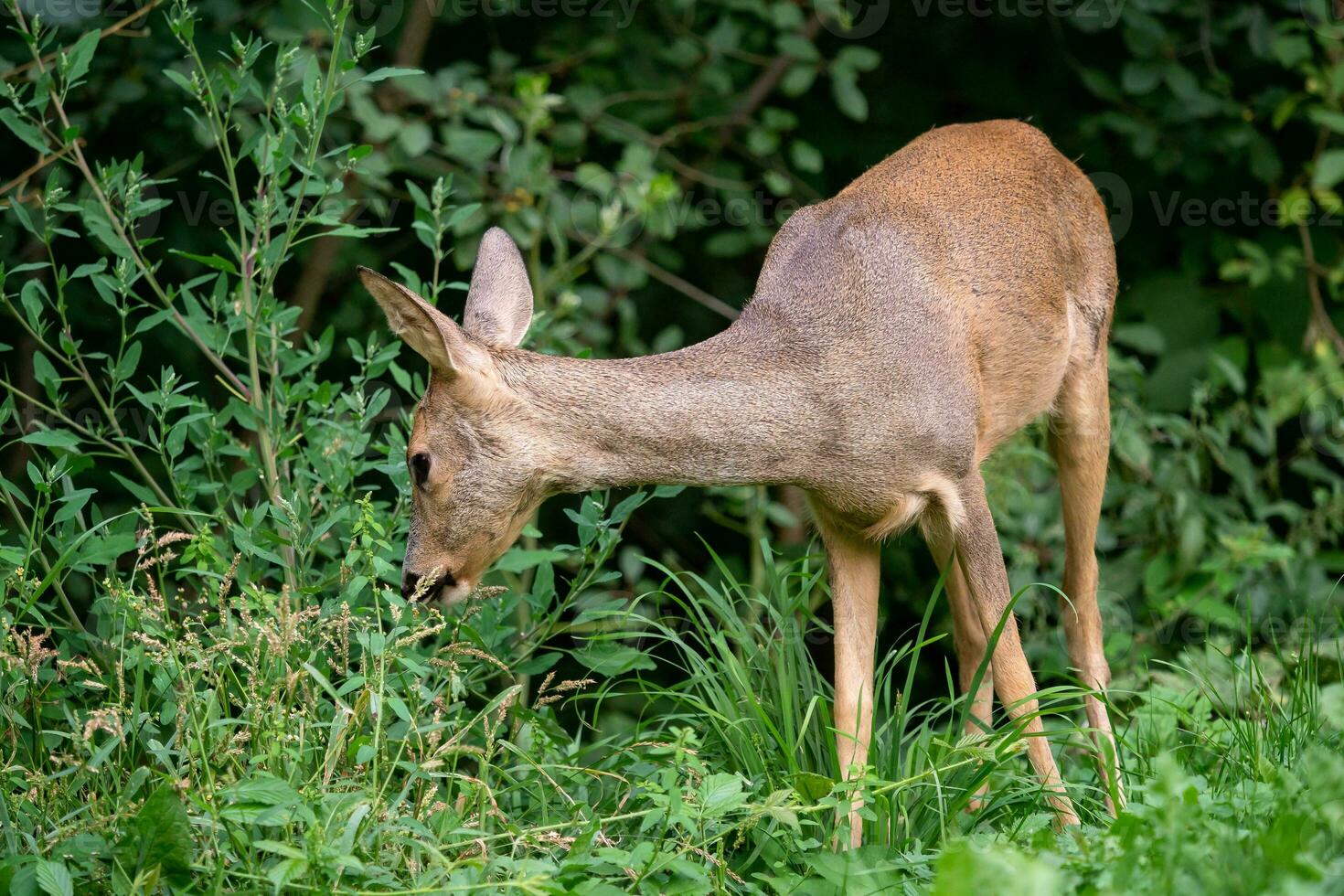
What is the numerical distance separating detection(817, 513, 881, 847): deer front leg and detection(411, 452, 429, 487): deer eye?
3.56 ft

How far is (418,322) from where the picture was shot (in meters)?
3.63

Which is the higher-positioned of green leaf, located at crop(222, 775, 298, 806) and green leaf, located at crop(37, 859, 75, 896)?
green leaf, located at crop(222, 775, 298, 806)

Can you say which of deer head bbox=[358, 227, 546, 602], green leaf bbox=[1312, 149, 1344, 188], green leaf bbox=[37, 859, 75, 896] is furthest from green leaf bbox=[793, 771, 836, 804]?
green leaf bbox=[1312, 149, 1344, 188]

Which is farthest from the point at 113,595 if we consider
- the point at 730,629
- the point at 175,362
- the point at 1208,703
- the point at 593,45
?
the point at 593,45

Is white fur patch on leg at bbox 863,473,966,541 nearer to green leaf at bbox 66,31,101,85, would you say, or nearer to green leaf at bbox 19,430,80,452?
green leaf at bbox 19,430,80,452

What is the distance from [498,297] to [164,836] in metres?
1.78

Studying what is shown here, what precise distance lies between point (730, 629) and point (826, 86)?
167 inches

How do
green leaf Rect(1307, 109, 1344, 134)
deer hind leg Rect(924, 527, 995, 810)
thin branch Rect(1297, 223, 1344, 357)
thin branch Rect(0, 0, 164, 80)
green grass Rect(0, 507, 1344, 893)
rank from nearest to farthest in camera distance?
green grass Rect(0, 507, 1344, 893) < thin branch Rect(0, 0, 164, 80) < deer hind leg Rect(924, 527, 995, 810) < green leaf Rect(1307, 109, 1344, 134) < thin branch Rect(1297, 223, 1344, 357)

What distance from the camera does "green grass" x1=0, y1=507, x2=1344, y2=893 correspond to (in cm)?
279

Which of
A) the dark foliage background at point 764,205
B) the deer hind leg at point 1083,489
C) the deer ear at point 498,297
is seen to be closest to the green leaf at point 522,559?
the deer ear at point 498,297

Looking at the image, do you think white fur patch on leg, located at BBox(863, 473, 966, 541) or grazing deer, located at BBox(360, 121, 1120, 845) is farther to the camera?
white fur patch on leg, located at BBox(863, 473, 966, 541)

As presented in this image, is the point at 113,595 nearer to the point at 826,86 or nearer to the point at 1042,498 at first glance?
the point at 1042,498

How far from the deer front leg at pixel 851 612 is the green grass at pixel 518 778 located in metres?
A: 0.08

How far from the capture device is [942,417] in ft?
13.1
